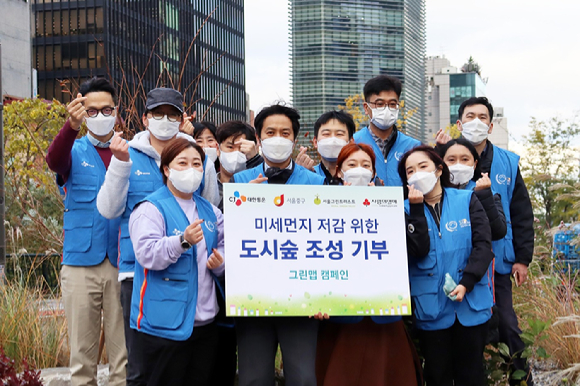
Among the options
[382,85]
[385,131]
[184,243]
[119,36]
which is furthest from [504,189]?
[119,36]

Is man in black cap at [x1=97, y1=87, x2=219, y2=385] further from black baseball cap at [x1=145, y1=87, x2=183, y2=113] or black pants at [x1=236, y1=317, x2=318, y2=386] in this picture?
black pants at [x1=236, y1=317, x2=318, y2=386]

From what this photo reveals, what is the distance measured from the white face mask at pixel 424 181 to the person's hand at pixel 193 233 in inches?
59.4

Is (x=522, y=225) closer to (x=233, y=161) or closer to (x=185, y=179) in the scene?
(x=233, y=161)

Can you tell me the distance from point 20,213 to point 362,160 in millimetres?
14223

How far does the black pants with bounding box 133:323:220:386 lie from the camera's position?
160 inches

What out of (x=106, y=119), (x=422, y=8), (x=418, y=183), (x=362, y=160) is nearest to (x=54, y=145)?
(x=106, y=119)

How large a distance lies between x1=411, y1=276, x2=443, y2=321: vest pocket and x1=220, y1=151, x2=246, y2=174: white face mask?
1.99 metres

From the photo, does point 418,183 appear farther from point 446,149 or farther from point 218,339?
point 218,339

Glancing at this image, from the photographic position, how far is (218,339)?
4711 mm

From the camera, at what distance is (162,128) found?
485 cm

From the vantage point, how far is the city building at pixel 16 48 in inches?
1962

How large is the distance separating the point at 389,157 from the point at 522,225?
119cm

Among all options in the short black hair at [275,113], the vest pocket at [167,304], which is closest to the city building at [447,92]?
the short black hair at [275,113]

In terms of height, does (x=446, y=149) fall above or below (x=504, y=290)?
above
